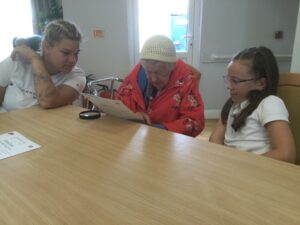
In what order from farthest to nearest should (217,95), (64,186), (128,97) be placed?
1. (217,95)
2. (128,97)
3. (64,186)

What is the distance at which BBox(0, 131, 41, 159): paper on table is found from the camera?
95 cm

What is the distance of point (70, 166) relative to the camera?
849 millimetres

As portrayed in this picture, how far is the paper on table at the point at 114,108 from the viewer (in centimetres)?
121

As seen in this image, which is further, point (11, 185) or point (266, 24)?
point (266, 24)

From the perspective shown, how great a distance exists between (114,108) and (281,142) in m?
0.71

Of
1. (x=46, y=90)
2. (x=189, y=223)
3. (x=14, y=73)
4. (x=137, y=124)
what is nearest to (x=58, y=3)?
(x=14, y=73)

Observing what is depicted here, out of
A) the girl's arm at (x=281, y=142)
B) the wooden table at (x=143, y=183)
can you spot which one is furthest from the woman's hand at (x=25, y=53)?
the girl's arm at (x=281, y=142)

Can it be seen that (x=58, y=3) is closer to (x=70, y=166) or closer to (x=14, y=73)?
(x=14, y=73)

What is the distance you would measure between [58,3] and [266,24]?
9.12ft

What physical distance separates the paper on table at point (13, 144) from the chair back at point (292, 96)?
1090mm

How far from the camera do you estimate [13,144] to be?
1.02 meters

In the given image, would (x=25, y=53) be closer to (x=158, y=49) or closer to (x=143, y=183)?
(x=158, y=49)

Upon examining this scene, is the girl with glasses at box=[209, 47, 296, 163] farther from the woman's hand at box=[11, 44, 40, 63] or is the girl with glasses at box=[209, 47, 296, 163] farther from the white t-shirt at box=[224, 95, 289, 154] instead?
the woman's hand at box=[11, 44, 40, 63]

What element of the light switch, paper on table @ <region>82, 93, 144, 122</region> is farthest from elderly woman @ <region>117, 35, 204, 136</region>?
the light switch
